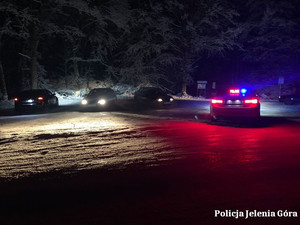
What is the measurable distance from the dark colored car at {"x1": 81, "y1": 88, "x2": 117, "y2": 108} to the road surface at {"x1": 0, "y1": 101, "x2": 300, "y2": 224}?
1357 centimetres

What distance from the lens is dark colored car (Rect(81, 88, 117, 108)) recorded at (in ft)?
81.5

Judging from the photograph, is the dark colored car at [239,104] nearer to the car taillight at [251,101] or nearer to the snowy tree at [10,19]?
the car taillight at [251,101]

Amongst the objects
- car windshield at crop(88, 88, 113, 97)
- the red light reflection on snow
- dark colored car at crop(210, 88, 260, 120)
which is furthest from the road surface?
car windshield at crop(88, 88, 113, 97)

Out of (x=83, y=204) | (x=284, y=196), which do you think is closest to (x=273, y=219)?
(x=284, y=196)

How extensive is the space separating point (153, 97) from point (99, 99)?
16.8ft

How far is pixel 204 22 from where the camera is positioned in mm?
40812

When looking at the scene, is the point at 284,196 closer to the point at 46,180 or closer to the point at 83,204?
the point at 83,204

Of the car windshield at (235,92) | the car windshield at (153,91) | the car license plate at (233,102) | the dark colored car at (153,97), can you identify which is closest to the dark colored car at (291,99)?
the dark colored car at (153,97)

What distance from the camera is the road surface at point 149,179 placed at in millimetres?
4652

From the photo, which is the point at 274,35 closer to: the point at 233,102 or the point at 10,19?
the point at 10,19

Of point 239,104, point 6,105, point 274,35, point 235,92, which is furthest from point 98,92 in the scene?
point 274,35

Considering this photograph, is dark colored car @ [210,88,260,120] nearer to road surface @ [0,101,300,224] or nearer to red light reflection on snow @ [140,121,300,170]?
red light reflection on snow @ [140,121,300,170]

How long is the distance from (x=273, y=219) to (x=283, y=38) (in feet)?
149

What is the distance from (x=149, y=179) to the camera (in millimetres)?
6238
